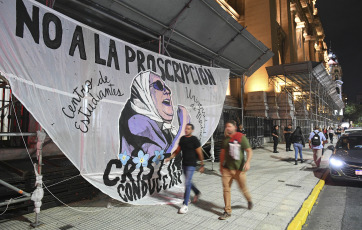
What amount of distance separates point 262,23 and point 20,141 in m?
Answer: 23.9

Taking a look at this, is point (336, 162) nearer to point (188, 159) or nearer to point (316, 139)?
point (316, 139)

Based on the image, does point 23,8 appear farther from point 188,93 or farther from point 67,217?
point 188,93

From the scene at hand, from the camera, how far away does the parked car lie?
20.8ft

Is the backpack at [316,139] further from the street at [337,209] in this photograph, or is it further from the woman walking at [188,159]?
the woman walking at [188,159]

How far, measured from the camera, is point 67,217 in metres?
3.89

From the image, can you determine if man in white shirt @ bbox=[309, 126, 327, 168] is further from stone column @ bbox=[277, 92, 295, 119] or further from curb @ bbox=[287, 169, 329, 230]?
stone column @ bbox=[277, 92, 295, 119]

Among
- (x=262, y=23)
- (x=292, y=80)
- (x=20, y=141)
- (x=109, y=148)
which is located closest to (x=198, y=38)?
(x=109, y=148)

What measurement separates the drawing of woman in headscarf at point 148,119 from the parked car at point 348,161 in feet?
16.1
